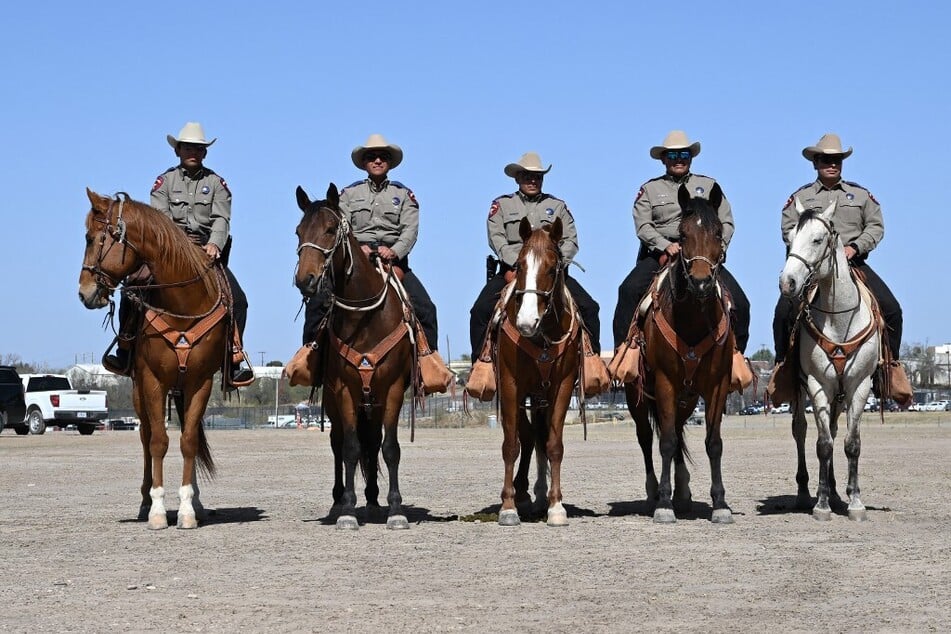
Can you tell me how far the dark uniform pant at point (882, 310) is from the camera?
14.8m

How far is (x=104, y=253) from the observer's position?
13180 mm

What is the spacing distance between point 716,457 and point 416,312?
331cm

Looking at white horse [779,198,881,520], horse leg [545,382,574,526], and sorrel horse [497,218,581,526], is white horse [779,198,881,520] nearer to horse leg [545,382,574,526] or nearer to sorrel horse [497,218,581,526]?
sorrel horse [497,218,581,526]

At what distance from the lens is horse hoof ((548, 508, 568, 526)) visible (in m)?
13.6

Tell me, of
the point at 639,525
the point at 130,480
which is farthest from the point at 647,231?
the point at 130,480

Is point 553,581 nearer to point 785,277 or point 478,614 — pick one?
point 478,614

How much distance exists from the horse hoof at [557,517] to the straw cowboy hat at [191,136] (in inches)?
213

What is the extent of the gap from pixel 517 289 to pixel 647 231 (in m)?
2.35

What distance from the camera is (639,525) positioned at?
534 inches

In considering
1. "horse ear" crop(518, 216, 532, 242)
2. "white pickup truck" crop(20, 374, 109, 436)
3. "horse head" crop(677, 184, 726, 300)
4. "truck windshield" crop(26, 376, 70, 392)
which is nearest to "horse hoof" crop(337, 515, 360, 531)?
"horse ear" crop(518, 216, 532, 242)

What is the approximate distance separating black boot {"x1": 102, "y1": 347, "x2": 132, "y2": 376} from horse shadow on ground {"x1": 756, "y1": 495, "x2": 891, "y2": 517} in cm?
668

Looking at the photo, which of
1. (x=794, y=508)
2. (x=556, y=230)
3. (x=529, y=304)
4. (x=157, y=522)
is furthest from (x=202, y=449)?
(x=794, y=508)

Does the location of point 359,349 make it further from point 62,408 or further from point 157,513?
point 62,408

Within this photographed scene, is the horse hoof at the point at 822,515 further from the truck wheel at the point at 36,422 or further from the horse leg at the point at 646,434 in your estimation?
the truck wheel at the point at 36,422
